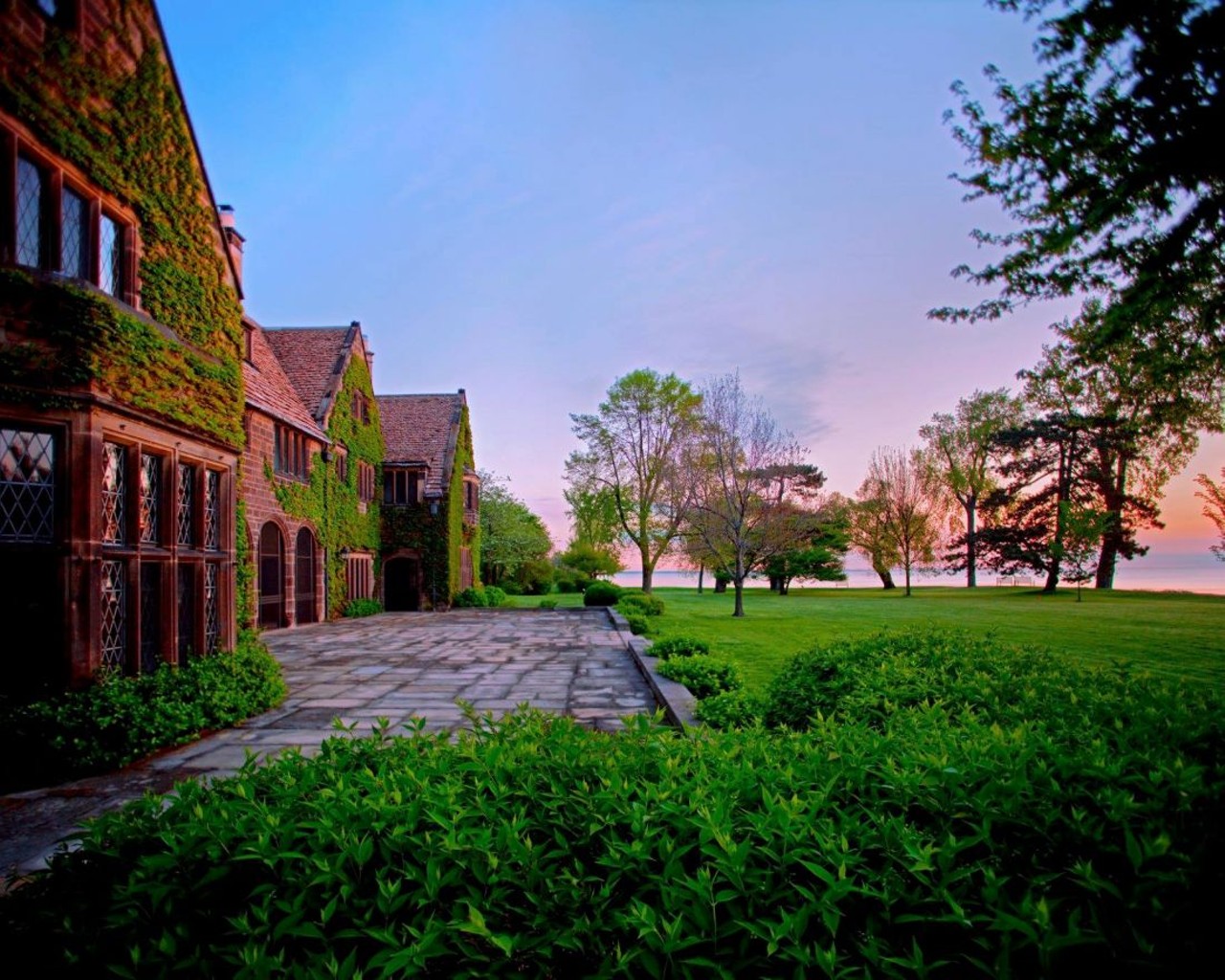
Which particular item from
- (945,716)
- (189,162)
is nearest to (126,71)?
(189,162)

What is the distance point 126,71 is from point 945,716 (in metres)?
10.0

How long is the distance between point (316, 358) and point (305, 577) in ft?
26.5

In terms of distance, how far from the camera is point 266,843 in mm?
2029

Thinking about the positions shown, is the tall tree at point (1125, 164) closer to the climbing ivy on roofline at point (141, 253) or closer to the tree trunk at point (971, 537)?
the climbing ivy on roofline at point (141, 253)

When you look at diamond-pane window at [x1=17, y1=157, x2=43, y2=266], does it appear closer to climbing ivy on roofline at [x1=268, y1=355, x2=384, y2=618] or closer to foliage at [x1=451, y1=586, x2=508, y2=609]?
climbing ivy on roofline at [x1=268, y1=355, x2=384, y2=618]

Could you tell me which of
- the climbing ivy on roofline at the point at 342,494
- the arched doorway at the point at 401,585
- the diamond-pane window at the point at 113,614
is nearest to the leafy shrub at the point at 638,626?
the climbing ivy on roofline at the point at 342,494

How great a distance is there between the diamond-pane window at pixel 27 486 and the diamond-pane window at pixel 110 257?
191 centimetres

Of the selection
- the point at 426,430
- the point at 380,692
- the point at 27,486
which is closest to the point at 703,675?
the point at 380,692

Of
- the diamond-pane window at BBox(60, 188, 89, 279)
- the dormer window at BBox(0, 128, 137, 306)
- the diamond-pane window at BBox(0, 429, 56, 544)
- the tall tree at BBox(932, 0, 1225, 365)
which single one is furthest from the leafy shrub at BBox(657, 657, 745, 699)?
the diamond-pane window at BBox(60, 188, 89, 279)

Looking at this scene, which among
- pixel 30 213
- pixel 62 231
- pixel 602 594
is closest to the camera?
pixel 30 213

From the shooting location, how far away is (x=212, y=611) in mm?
8547

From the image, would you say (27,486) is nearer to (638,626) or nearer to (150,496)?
(150,496)

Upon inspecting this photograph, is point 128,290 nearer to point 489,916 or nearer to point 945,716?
point 489,916

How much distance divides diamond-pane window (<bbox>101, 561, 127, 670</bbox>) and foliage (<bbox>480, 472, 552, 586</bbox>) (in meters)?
32.6
